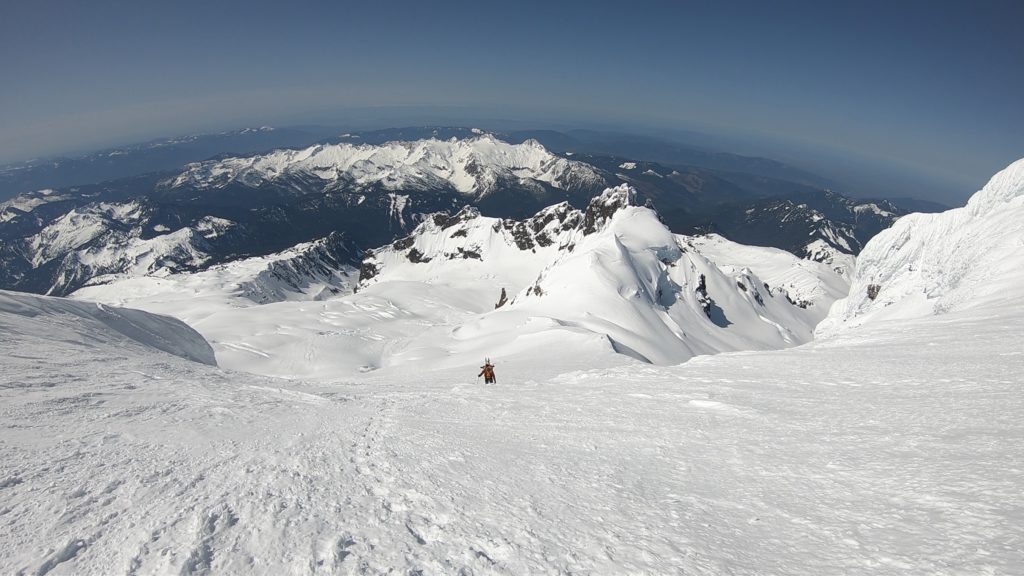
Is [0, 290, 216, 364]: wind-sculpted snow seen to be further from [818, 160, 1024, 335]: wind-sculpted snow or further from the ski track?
[818, 160, 1024, 335]: wind-sculpted snow

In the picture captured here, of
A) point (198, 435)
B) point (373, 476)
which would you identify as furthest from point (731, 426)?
point (198, 435)

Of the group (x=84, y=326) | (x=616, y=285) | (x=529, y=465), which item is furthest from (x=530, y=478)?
(x=616, y=285)

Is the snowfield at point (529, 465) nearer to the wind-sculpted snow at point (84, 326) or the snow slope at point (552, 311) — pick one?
the wind-sculpted snow at point (84, 326)

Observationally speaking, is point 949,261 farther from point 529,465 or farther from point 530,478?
point 530,478

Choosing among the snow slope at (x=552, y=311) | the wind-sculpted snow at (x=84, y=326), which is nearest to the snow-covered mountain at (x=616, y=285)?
the snow slope at (x=552, y=311)

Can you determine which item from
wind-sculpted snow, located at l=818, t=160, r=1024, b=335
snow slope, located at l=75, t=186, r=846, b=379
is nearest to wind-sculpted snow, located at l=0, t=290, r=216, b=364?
snow slope, located at l=75, t=186, r=846, b=379

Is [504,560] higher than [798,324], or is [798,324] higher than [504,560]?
[504,560]

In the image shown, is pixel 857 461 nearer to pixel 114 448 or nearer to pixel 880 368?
pixel 880 368

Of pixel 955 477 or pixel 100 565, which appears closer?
pixel 100 565
